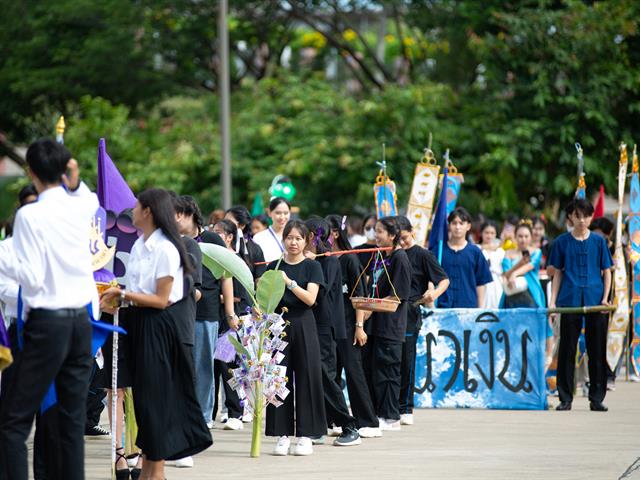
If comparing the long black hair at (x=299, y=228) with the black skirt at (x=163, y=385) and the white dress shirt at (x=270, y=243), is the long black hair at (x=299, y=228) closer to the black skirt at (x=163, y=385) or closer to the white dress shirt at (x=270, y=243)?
the black skirt at (x=163, y=385)

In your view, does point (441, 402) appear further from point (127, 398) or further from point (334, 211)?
point (334, 211)

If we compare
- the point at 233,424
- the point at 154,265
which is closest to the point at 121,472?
the point at 154,265

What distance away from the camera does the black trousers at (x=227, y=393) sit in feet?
38.3

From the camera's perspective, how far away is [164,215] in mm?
7688

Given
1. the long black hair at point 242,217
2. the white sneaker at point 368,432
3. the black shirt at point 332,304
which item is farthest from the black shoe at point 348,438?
the long black hair at point 242,217

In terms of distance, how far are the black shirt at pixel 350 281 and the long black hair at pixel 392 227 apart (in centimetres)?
37

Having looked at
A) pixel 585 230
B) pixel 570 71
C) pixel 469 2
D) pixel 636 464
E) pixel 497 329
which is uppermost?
pixel 469 2

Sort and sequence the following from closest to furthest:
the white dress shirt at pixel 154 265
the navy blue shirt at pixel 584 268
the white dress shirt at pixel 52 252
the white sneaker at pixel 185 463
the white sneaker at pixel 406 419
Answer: the white dress shirt at pixel 52 252, the white dress shirt at pixel 154 265, the white sneaker at pixel 185 463, the white sneaker at pixel 406 419, the navy blue shirt at pixel 584 268

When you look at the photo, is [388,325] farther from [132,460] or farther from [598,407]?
[132,460]

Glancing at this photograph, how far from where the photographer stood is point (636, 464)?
9.15 metres

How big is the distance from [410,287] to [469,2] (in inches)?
627

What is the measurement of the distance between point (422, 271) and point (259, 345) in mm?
2575

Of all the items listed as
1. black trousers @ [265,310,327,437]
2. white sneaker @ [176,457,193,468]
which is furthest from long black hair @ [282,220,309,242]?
white sneaker @ [176,457,193,468]

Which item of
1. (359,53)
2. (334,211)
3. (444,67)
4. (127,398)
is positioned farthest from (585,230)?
(359,53)
